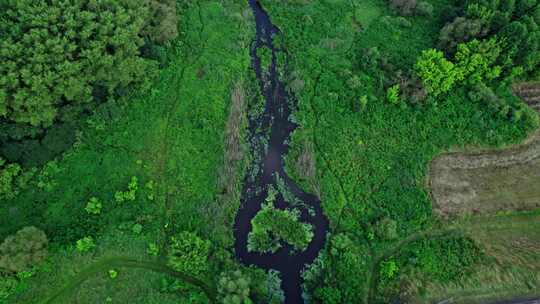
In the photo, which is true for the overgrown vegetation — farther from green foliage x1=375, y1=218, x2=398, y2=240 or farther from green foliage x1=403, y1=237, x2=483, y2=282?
green foliage x1=403, y1=237, x2=483, y2=282

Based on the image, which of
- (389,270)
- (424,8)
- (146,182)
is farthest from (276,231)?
(424,8)

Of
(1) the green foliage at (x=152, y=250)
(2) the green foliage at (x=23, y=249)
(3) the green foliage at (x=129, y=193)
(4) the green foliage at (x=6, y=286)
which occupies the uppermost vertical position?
(3) the green foliage at (x=129, y=193)

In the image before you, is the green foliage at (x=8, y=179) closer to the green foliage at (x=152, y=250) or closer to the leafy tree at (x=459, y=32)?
the green foliage at (x=152, y=250)

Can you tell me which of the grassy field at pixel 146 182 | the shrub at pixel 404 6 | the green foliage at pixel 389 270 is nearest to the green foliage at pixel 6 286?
the grassy field at pixel 146 182

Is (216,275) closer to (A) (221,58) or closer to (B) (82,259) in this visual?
(B) (82,259)

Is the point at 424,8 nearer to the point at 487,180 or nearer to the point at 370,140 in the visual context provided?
the point at 370,140

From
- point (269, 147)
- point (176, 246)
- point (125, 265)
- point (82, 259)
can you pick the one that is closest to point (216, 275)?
point (176, 246)
